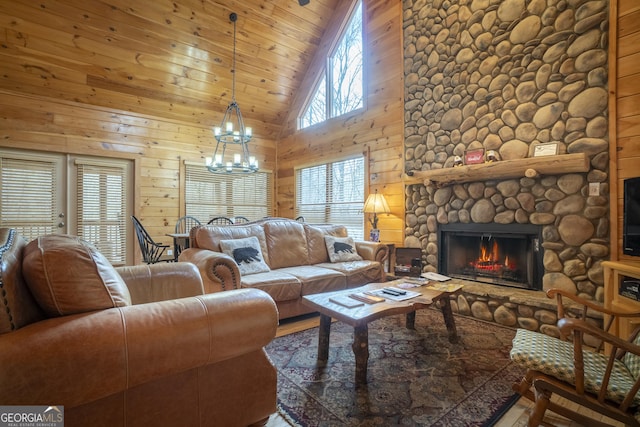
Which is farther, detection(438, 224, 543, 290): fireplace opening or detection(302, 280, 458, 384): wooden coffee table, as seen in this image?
detection(438, 224, 543, 290): fireplace opening

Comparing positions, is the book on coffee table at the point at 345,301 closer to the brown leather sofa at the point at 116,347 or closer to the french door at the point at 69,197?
the brown leather sofa at the point at 116,347

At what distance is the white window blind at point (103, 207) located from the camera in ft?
15.2

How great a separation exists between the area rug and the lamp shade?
1.74 metres

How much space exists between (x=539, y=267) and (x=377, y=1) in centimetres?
418

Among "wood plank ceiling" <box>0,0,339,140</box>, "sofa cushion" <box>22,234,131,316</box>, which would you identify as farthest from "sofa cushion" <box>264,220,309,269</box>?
"wood plank ceiling" <box>0,0,339,140</box>

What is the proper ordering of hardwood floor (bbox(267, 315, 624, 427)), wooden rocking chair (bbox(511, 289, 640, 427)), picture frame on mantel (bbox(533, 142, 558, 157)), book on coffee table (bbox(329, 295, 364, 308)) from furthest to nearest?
picture frame on mantel (bbox(533, 142, 558, 157)), book on coffee table (bbox(329, 295, 364, 308)), hardwood floor (bbox(267, 315, 624, 427)), wooden rocking chair (bbox(511, 289, 640, 427))

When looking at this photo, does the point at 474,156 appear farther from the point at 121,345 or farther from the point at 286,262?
the point at 121,345

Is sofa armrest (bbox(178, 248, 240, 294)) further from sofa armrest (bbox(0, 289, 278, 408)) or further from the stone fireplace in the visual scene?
the stone fireplace

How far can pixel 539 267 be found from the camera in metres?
2.99

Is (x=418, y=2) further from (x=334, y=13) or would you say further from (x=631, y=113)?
(x=631, y=113)

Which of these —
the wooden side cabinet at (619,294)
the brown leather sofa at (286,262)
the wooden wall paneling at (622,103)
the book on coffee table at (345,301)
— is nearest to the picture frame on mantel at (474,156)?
the wooden wall paneling at (622,103)

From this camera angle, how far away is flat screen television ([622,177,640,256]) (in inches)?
86.5

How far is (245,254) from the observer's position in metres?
3.12

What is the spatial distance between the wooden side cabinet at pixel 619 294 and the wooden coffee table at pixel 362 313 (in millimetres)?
1104
